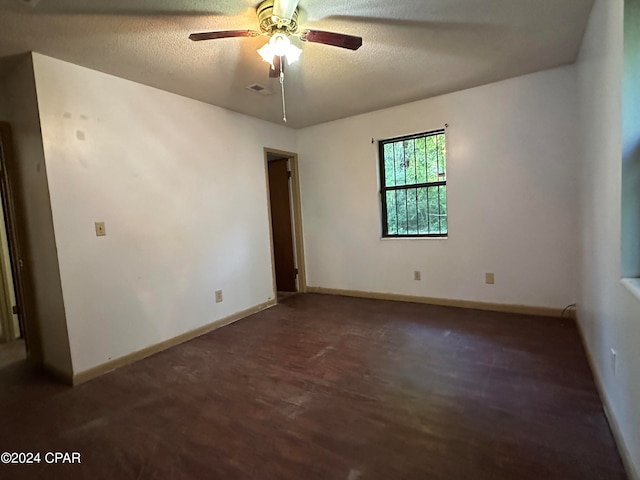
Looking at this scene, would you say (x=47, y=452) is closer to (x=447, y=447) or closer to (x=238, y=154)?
(x=447, y=447)

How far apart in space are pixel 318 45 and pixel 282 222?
2931 mm

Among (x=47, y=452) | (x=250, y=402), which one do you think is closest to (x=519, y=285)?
(x=250, y=402)

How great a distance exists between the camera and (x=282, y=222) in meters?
4.98

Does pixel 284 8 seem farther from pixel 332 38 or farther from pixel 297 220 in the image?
pixel 297 220

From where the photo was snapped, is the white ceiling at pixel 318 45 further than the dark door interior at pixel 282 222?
No

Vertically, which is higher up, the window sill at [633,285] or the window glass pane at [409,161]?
the window glass pane at [409,161]

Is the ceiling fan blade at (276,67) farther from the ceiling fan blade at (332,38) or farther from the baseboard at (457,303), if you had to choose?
the baseboard at (457,303)

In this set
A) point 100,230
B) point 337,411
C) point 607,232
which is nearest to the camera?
point 607,232

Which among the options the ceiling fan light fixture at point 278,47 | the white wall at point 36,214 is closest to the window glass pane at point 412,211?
the ceiling fan light fixture at point 278,47

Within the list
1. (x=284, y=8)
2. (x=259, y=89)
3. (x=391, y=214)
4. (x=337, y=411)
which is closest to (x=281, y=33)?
(x=284, y=8)

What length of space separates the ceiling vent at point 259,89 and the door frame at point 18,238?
1971 mm

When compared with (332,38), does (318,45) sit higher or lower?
higher

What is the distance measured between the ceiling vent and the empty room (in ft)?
0.10

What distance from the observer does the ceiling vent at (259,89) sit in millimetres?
3028
